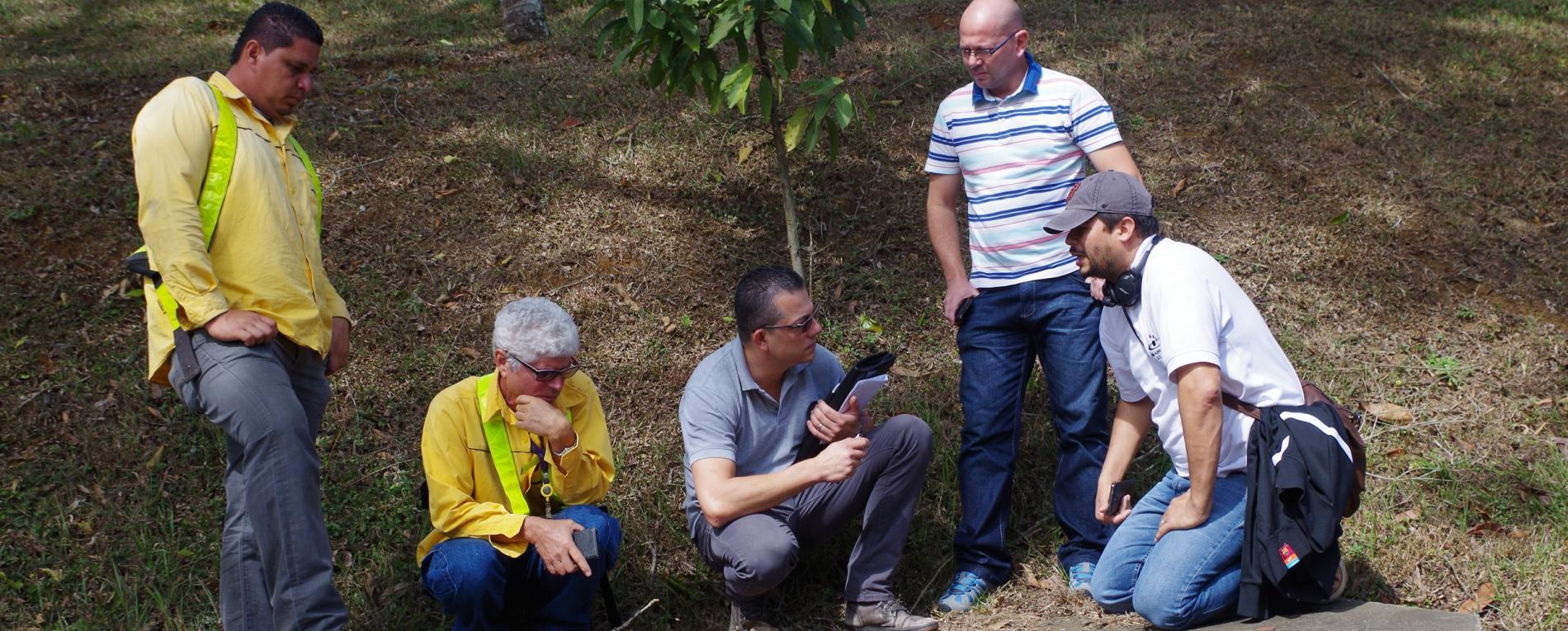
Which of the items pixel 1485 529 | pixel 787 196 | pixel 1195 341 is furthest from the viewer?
pixel 787 196

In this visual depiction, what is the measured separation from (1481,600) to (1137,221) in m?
1.87

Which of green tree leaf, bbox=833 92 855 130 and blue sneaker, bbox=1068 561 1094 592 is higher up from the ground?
green tree leaf, bbox=833 92 855 130

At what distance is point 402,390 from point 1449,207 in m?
5.77

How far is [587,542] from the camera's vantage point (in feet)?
11.4

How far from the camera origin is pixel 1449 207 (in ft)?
20.7

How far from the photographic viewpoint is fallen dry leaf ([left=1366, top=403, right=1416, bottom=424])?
192 inches

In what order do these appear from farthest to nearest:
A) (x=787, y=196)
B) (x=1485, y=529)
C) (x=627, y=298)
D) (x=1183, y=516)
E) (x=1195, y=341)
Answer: (x=627, y=298) → (x=787, y=196) → (x=1485, y=529) → (x=1183, y=516) → (x=1195, y=341)

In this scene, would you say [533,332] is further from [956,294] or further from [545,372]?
[956,294]

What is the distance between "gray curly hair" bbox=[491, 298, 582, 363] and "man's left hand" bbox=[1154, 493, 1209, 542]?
1.99 meters

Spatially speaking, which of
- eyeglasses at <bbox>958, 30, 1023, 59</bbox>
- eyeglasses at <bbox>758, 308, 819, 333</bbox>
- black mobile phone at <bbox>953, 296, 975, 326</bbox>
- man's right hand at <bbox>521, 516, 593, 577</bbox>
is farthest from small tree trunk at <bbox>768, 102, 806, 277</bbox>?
man's right hand at <bbox>521, 516, 593, 577</bbox>

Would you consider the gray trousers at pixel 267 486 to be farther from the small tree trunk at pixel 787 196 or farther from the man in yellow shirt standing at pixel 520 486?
the small tree trunk at pixel 787 196

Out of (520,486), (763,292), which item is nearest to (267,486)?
(520,486)

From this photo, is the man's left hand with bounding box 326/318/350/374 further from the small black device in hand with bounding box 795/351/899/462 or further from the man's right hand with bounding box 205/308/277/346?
the small black device in hand with bounding box 795/351/899/462

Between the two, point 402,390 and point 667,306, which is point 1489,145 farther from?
point 402,390
